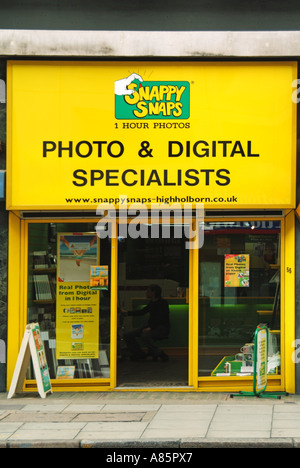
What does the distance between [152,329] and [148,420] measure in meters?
3.87

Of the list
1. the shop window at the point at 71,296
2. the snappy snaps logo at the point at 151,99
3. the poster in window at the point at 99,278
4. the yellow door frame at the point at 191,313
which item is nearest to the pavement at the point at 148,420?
the yellow door frame at the point at 191,313

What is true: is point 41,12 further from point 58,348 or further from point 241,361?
point 241,361

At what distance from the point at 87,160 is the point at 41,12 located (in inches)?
97.2

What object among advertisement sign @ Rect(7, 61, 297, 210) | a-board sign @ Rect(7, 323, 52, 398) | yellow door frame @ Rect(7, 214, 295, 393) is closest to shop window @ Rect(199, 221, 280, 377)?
yellow door frame @ Rect(7, 214, 295, 393)

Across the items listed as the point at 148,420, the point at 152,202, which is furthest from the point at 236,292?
the point at 148,420

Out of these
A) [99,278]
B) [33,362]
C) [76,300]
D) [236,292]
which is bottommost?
[33,362]

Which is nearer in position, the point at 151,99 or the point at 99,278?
the point at 151,99

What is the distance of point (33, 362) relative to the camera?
10359mm

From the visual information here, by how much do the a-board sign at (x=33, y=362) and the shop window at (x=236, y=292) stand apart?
97.0 inches

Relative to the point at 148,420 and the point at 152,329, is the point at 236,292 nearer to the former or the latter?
the point at 152,329

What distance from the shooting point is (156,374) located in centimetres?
1188

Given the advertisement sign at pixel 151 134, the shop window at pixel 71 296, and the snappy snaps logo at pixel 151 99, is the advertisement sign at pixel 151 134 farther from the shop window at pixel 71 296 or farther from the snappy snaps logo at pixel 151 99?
the shop window at pixel 71 296

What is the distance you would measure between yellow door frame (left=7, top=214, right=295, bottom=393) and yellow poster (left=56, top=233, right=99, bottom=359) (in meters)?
0.33

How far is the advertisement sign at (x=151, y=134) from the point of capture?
10.7 meters
